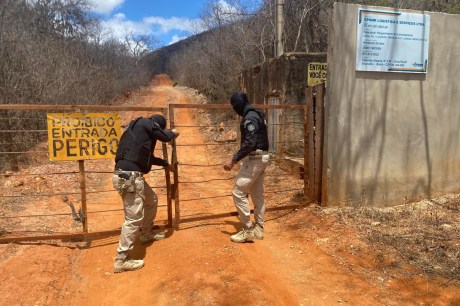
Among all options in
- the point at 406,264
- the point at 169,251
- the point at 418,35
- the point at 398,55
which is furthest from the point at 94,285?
the point at 418,35

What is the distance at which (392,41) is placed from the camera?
19.7 ft

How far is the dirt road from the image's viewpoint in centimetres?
377

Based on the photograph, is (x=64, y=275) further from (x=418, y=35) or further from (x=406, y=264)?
(x=418, y=35)

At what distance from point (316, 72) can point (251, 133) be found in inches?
235

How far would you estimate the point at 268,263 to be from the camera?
181 inches

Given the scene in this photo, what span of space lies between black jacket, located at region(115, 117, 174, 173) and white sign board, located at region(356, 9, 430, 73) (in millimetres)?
3443

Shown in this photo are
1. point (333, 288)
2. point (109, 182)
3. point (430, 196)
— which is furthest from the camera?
point (109, 182)

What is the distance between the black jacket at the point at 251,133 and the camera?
477 centimetres

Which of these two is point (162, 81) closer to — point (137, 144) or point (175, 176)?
point (175, 176)

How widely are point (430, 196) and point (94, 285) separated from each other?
5635 millimetres

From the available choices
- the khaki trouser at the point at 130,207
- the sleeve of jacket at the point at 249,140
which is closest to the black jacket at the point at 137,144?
the khaki trouser at the point at 130,207

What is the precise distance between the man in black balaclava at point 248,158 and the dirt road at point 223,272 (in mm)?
471

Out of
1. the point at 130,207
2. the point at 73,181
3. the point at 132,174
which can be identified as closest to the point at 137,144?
the point at 132,174

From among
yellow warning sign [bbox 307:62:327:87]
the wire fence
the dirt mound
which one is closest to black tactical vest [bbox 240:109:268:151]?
the wire fence
